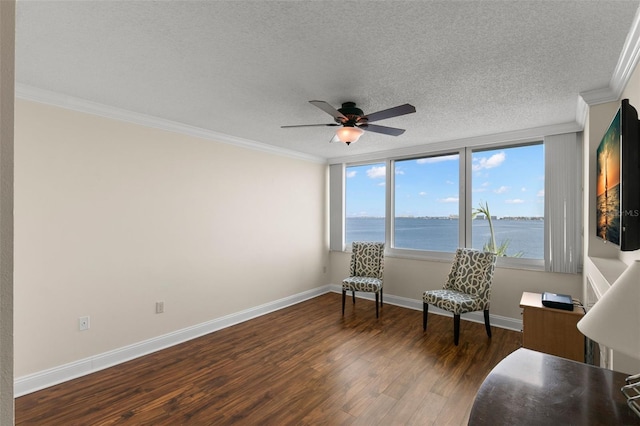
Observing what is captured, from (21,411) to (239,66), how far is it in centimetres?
304

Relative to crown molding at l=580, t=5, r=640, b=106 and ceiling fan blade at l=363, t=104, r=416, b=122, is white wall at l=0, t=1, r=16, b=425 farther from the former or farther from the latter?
crown molding at l=580, t=5, r=640, b=106

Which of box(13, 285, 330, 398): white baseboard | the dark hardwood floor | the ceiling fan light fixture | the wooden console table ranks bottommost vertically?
the dark hardwood floor

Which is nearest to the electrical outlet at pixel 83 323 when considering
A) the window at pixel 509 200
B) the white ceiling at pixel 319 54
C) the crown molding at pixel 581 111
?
the white ceiling at pixel 319 54

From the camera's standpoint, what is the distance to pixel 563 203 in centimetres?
356

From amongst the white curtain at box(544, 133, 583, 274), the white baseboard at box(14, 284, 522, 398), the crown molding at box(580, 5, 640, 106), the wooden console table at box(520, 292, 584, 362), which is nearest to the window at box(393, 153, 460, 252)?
the white baseboard at box(14, 284, 522, 398)

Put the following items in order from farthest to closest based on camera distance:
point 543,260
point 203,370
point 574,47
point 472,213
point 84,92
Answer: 1. point 472,213
2. point 543,260
3. point 203,370
4. point 84,92
5. point 574,47

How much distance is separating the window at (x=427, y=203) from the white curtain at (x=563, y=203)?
1.08 metres

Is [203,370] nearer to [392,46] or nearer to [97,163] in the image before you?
[97,163]

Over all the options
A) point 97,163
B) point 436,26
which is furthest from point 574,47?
point 97,163

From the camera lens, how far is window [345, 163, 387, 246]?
5.28 meters

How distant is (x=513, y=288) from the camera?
3936mm

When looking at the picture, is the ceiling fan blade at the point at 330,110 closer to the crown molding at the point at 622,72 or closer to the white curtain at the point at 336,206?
the crown molding at the point at 622,72

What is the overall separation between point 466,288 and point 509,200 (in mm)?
1322

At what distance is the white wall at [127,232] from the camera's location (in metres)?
2.58
